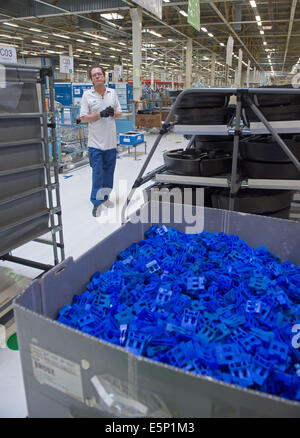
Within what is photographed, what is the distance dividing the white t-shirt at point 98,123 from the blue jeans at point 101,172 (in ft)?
0.31

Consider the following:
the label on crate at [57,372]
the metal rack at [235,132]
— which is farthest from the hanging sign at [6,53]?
the label on crate at [57,372]

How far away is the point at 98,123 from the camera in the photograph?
4008 millimetres

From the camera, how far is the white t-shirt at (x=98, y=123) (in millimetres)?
4008

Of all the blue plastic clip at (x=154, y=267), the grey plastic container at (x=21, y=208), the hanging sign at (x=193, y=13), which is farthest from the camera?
the hanging sign at (x=193, y=13)

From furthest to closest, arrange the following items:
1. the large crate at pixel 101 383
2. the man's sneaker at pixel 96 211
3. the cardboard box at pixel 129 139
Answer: the cardboard box at pixel 129 139 < the man's sneaker at pixel 96 211 < the large crate at pixel 101 383

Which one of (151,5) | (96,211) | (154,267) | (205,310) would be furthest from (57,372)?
(151,5)

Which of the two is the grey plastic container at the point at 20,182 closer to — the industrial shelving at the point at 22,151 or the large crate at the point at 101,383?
the industrial shelving at the point at 22,151

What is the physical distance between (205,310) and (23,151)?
5.30 feet

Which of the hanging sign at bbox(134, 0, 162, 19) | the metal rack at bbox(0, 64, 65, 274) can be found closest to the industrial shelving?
the metal rack at bbox(0, 64, 65, 274)

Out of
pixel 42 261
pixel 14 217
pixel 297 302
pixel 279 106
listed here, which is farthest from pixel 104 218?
pixel 297 302

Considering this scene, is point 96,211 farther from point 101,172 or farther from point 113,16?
point 113,16

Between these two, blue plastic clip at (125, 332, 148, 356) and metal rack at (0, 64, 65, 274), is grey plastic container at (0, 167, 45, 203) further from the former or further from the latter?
blue plastic clip at (125, 332, 148, 356)

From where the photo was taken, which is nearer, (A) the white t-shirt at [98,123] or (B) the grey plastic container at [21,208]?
(B) the grey plastic container at [21,208]
